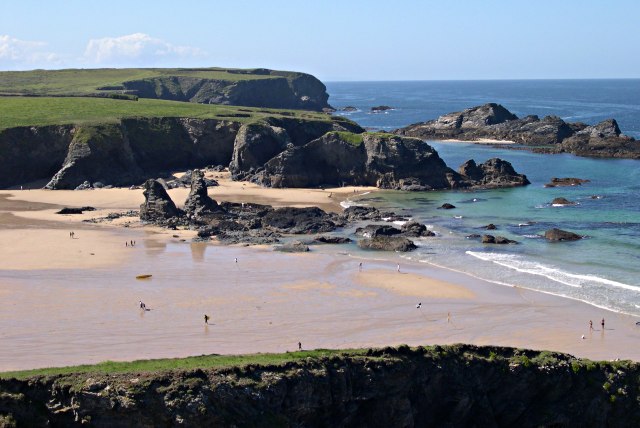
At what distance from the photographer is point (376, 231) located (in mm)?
62281

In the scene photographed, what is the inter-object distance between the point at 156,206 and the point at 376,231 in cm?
1969

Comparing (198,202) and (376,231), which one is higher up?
(198,202)

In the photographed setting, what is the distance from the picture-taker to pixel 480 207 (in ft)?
250

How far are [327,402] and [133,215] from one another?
52932 millimetres

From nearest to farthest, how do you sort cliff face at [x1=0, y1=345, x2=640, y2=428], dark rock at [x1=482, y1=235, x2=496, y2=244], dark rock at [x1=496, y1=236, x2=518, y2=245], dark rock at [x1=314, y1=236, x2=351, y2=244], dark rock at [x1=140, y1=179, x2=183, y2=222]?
cliff face at [x1=0, y1=345, x2=640, y2=428] < dark rock at [x1=496, y1=236, x2=518, y2=245] < dark rock at [x1=482, y1=235, x2=496, y2=244] < dark rock at [x1=314, y1=236, x2=351, y2=244] < dark rock at [x1=140, y1=179, x2=183, y2=222]

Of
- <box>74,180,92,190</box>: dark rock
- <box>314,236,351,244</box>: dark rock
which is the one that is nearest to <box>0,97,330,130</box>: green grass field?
<box>74,180,92,190</box>: dark rock

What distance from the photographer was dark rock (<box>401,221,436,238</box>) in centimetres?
6275

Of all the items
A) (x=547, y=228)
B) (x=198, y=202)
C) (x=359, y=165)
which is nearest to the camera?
(x=547, y=228)

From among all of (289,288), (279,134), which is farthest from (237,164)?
(289,288)

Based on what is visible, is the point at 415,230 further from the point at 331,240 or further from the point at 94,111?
the point at 94,111

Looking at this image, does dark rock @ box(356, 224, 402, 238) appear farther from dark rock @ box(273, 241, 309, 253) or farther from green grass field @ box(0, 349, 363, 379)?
green grass field @ box(0, 349, 363, 379)

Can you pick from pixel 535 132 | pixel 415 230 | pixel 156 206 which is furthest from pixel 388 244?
pixel 535 132

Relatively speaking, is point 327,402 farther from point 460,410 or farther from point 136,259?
point 136,259

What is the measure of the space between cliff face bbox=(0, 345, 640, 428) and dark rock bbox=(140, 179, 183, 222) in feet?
158
